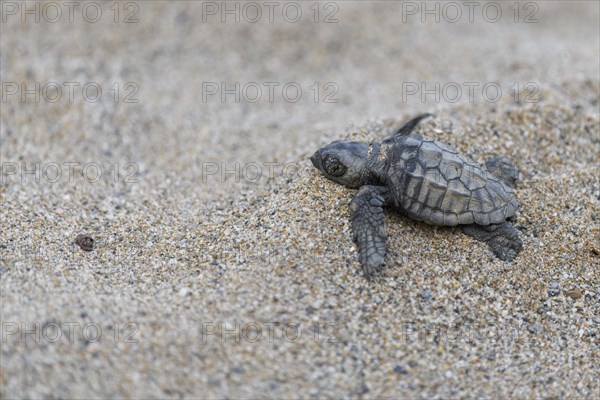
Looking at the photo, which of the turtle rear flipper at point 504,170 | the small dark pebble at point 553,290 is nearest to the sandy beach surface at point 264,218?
the small dark pebble at point 553,290

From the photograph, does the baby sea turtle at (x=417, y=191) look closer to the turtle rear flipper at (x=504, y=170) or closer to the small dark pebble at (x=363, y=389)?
the turtle rear flipper at (x=504, y=170)

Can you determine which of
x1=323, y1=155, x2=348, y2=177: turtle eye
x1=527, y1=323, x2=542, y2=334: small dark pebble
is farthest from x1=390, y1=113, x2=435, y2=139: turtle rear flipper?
x1=527, y1=323, x2=542, y2=334: small dark pebble

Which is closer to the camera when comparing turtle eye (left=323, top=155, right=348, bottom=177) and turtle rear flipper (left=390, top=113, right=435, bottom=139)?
turtle eye (left=323, top=155, right=348, bottom=177)

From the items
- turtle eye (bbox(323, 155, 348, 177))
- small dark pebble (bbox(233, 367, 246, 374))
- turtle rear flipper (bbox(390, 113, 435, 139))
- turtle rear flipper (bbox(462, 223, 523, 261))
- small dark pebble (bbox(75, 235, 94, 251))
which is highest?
turtle rear flipper (bbox(390, 113, 435, 139))

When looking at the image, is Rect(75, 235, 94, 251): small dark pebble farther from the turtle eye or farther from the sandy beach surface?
the turtle eye

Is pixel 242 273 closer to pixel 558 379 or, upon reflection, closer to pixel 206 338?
pixel 206 338

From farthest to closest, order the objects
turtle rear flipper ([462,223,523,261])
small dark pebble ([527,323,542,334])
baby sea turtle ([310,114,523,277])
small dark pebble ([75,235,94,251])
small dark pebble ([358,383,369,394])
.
A: 1. small dark pebble ([75,235,94,251])
2. turtle rear flipper ([462,223,523,261])
3. baby sea turtle ([310,114,523,277])
4. small dark pebble ([527,323,542,334])
5. small dark pebble ([358,383,369,394])
